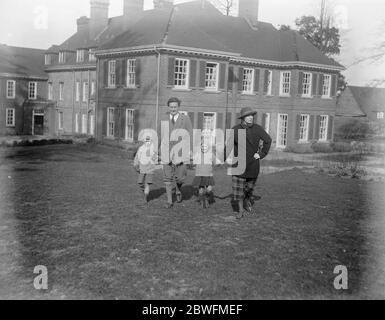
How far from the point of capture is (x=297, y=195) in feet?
38.2

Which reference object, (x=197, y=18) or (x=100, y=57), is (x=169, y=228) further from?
(x=197, y=18)

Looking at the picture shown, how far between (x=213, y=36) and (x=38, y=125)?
21.2m

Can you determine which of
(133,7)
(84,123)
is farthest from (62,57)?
(133,7)

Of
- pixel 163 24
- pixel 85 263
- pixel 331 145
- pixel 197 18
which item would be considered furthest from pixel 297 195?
pixel 197 18

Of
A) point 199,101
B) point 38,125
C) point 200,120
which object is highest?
point 199,101

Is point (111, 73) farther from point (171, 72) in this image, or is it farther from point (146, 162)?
point (146, 162)

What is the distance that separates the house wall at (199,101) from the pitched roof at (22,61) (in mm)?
18498

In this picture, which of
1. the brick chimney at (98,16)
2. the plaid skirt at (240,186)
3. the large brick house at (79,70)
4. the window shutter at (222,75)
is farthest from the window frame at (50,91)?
the plaid skirt at (240,186)

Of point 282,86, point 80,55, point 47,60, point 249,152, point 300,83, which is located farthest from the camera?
point 47,60

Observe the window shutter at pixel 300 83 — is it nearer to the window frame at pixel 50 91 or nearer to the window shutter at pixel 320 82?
the window shutter at pixel 320 82

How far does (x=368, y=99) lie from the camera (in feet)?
187

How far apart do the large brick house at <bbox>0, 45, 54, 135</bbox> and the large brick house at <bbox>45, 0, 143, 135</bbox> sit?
1.03 m

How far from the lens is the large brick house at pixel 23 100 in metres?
43.8

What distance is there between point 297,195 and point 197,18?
23.3 metres
